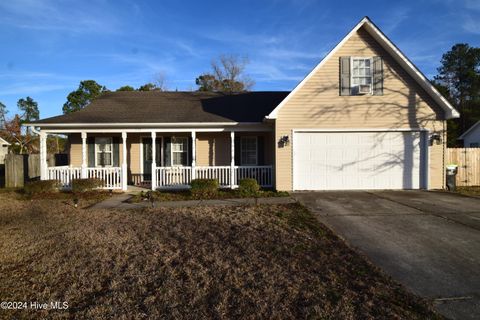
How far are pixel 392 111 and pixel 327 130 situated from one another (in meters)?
2.60

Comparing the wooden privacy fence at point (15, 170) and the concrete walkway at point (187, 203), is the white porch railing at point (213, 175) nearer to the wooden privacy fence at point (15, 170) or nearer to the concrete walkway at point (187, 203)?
the concrete walkway at point (187, 203)

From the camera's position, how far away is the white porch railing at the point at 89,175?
12.2 m

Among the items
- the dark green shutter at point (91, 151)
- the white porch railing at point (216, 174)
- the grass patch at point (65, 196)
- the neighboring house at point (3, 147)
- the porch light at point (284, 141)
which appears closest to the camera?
the grass patch at point (65, 196)

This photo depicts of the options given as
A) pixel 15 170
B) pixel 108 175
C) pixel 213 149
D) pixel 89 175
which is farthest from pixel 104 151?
pixel 213 149

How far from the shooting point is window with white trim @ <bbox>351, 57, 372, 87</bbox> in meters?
11.3

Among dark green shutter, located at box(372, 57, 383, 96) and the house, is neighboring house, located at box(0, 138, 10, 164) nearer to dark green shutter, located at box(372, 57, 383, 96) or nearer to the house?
the house

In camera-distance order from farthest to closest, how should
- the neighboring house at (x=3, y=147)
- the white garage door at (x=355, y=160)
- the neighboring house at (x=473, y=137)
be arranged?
the neighboring house at (x=3, y=147) < the neighboring house at (x=473, y=137) < the white garage door at (x=355, y=160)

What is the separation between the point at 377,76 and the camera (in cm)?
1130

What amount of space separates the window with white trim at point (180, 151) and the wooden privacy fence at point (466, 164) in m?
11.8

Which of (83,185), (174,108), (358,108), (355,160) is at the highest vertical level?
(174,108)

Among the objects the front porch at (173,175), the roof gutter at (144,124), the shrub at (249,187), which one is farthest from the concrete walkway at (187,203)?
the roof gutter at (144,124)

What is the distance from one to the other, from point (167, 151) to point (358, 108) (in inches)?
336

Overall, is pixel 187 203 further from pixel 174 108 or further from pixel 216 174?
pixel 174 108

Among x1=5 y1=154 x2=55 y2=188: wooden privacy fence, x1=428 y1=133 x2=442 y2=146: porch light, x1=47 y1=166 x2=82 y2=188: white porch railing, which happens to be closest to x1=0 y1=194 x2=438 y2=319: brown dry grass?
x1=47 y1=166 x2=82 y2=188: white porch railing
